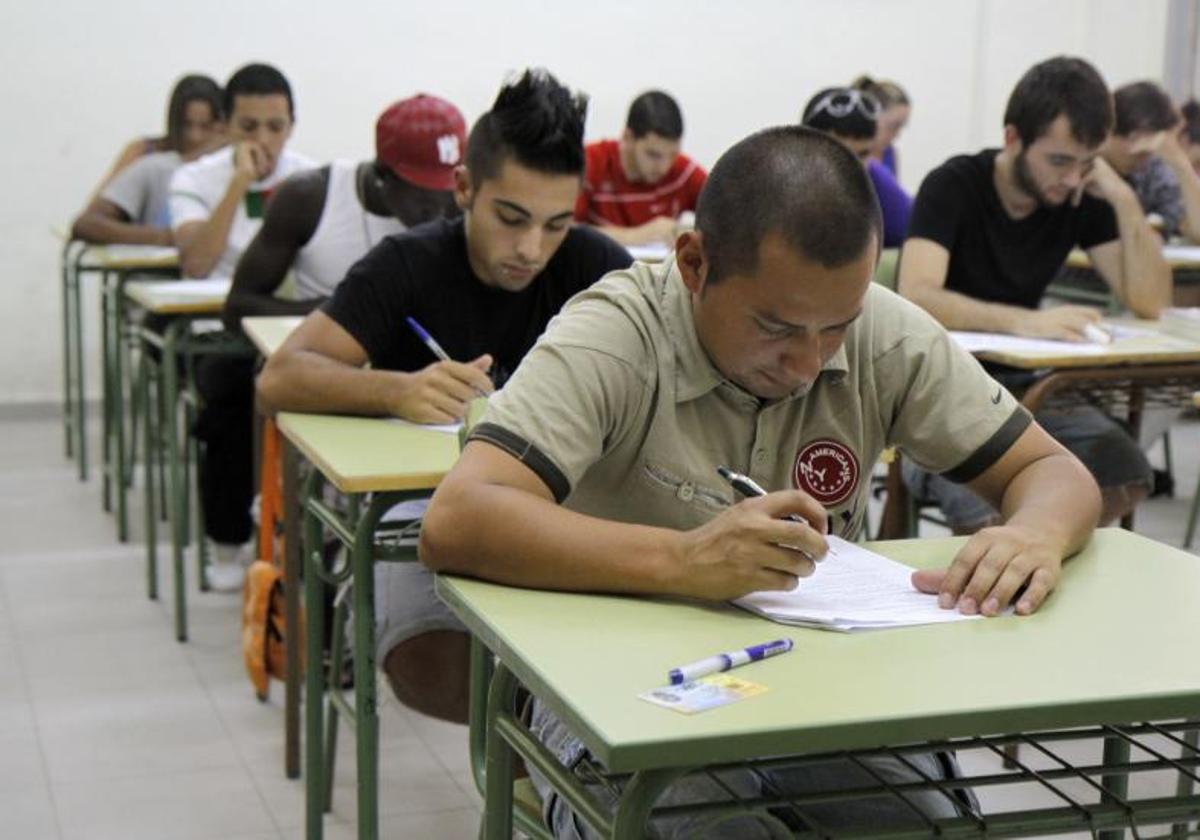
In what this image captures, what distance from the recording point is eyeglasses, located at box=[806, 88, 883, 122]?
4.57 meters

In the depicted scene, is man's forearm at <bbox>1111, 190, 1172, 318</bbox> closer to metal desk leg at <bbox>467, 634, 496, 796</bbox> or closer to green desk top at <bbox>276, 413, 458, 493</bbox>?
green desk top at <bbox>276, 413, 458, 493</bbox>

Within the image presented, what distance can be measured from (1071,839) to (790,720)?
1565mm

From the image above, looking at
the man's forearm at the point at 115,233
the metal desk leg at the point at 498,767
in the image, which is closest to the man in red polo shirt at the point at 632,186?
the man's forearm at the point at 115,233

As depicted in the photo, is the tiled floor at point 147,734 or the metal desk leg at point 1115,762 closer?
the metal desk leg at point 1115,762

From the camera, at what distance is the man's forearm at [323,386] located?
7.98ft

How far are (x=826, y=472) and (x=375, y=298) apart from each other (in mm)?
1027

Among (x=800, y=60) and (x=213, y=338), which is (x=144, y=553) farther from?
(x=800, y=60)

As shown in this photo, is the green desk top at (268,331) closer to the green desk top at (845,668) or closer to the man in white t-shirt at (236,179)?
the man in white t-shirt at (236,179)

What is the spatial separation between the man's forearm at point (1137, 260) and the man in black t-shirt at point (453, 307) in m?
1.49

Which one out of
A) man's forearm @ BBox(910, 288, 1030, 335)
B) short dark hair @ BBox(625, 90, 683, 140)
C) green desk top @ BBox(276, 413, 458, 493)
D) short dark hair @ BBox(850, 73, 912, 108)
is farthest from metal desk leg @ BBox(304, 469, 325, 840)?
short dark hair @ BBox(850, 73, 912, 108)

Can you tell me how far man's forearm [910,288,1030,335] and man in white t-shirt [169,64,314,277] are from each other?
79.9 inches

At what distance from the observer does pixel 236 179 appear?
14.9 ft

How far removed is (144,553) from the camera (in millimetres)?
4461

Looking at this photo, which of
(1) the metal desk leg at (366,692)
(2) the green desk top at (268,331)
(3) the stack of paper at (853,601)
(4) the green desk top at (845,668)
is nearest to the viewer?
(4) the green desk top at (845,668)
